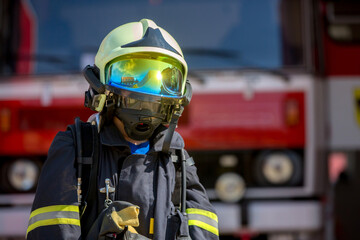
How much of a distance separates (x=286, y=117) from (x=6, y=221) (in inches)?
89.0

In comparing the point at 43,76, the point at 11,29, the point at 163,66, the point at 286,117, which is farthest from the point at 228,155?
the point at 163,66

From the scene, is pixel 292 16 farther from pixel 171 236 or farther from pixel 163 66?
pixel 171 236

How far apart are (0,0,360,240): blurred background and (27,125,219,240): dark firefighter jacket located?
6.93 feet

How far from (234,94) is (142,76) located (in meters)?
2.23

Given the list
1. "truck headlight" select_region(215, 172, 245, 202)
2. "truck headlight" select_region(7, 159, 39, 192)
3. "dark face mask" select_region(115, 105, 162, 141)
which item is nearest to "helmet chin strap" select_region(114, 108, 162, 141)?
"dark face mask" select_region(115, 105, 162, 141)

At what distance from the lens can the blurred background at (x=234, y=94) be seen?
421cm

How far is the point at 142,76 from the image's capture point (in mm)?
2033

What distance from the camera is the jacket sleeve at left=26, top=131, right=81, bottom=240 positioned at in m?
1.82

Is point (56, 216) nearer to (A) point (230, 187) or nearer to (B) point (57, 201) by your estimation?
(B) point (57, 201)

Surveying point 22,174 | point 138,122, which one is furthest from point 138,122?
point 22,174

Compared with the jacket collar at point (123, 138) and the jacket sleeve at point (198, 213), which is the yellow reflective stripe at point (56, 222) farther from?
the jacket sleeve at point (198, 213)

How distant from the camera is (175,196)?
2.07 metres

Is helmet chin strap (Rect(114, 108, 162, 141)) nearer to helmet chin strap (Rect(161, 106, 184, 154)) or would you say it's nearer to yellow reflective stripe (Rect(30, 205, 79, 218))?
helmet chin strap (Rect(161, 106, 184, 154))

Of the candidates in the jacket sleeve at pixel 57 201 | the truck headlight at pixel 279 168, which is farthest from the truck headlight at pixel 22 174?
the jacket sleeve at pixel 57 201
